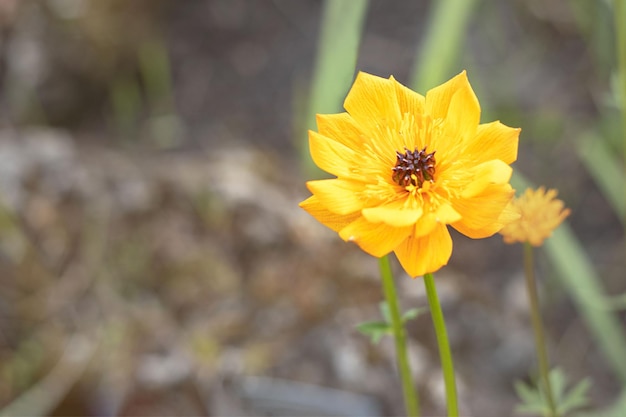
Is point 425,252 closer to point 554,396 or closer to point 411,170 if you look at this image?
point 411,170

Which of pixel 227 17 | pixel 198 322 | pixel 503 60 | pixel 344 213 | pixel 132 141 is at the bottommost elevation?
pixel 344 213

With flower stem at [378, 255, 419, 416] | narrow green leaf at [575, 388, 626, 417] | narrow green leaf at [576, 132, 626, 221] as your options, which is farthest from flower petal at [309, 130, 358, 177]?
narrow green leaf at [576, 132, 626, 221]

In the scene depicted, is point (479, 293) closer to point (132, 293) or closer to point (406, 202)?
point (132, 293)

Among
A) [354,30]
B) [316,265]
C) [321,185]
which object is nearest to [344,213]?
[321,185]

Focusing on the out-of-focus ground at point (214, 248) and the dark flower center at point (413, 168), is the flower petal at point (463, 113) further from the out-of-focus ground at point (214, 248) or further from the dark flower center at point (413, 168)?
the out-of-focus ground at point (214, 248)

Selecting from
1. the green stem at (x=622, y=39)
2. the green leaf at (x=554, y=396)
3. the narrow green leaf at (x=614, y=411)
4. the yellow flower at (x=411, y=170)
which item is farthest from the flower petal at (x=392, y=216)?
the narrow green leaf at (x=614, y=411)

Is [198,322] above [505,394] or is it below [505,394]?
above

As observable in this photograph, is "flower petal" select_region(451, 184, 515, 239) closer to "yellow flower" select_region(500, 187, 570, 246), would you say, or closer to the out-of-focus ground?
"yellow flower" select_region(500, 187, 570, 246)
